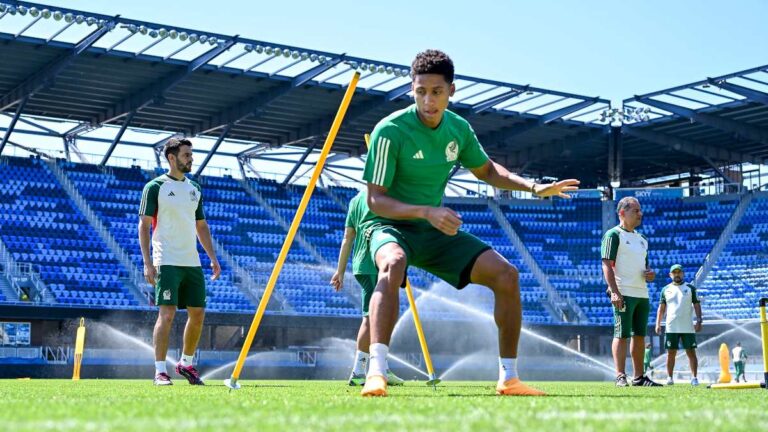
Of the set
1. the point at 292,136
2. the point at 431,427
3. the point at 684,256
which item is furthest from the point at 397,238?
the point at 684,256

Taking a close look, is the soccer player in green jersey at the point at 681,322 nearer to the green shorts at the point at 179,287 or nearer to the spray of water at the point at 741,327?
the green shorts at the point at 179,287

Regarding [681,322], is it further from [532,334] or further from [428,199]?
[532,334]

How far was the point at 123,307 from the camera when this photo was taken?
94.4 feet

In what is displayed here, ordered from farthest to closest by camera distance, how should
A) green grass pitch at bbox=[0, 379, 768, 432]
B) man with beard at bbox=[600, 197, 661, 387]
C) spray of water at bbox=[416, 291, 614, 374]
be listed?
1. spray of water at bbox=[416, 291, 614, 374]
2. man with beard at bbox=[600, 197, 661, 387]
3. green grass pitch at bbox=[0, 379, 768, 432]

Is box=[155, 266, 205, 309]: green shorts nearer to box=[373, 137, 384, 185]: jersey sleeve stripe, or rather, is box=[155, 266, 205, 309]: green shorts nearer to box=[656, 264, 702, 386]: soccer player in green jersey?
box=[373, 137, 384, 185]: jersey sleeve stripe

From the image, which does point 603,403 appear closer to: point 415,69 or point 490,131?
point 415,69

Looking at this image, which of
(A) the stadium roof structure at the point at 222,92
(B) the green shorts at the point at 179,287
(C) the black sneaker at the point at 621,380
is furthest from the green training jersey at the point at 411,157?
(A) the stadium roof structure at the point at 222,92

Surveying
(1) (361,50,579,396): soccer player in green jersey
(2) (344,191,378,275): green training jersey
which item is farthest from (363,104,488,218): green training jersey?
(2) (344,191,378,275): green training jersey

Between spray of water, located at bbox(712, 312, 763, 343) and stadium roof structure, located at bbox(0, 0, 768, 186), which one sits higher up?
stadium roof structure, located at bbox(0, 0, 768, 186)

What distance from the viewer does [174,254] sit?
32.4ft

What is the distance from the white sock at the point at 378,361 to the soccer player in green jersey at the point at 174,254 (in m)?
4.39

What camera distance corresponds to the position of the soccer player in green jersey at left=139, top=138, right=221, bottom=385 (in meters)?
9.77

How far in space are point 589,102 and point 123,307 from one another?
1739 cm

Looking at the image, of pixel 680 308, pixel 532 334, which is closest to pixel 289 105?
pixel 532 334
